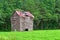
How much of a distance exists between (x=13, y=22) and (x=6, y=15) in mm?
5575

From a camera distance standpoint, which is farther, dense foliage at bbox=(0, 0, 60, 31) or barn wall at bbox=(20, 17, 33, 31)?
dense foliage at bbox=(0, 0, 60, 31)

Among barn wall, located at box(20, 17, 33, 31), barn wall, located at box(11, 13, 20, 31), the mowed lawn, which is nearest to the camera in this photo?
the mowed lawn

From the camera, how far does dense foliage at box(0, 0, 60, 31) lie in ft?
179

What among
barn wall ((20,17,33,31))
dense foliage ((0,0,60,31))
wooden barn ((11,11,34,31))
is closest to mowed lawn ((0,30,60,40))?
wooden barn ((11,11,34,31))

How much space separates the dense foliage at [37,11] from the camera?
2148 inches

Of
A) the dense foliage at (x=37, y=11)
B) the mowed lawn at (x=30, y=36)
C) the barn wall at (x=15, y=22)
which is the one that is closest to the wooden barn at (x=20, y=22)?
the barn wall at (x=15, y=22)

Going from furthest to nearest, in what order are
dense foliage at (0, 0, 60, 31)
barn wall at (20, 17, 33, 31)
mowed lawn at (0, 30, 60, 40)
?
dense foliage at (0, 0, 60, 31) → barn wall at (20, 17, 33, 31) → mowed lawn at (0, 30, 60, 40)

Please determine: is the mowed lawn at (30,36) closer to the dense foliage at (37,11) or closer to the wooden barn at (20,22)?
the wooden barn at (20,22)

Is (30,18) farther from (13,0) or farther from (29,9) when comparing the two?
(13,0)

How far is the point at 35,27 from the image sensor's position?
56656 mm

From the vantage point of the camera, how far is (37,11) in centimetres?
5781

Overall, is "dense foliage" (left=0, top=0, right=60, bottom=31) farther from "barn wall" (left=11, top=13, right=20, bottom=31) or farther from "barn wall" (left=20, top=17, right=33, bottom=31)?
"barn wall" (left=20, top=17, right=33, bottom=31)

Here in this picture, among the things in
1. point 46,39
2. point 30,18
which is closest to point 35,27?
point 30,18

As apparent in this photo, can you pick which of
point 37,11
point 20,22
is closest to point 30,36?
point 20,22
